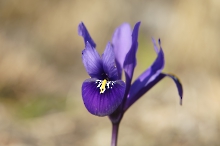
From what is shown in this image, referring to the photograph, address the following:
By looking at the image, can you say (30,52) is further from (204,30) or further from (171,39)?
(204,30)

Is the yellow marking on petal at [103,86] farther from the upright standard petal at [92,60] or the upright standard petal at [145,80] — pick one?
the upright standard petal at [145,80]

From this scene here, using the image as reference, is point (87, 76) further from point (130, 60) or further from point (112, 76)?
point (112, 76)

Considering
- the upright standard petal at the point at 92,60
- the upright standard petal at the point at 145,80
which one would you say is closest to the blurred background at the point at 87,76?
the upright standard petal at the point at 145,80

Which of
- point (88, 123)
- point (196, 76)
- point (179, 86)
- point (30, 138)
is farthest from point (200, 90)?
point (179, 86)

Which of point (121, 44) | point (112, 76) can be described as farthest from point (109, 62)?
point (121, 44)

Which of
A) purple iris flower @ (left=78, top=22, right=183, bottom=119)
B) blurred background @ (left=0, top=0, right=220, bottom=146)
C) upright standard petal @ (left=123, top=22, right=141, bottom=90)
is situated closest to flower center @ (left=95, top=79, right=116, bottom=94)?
purple iris flower @ (left=78, top=22, right=183, bottom=119)

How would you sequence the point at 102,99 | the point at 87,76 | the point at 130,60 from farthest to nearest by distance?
the point at 87,76 → the point at 130,60 → the point at 102,99

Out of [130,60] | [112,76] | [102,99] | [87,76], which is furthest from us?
[87,76]

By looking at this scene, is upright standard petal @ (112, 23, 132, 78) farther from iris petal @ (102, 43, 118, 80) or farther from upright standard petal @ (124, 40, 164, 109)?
iris petal @ (102, 43, 118, 80)
